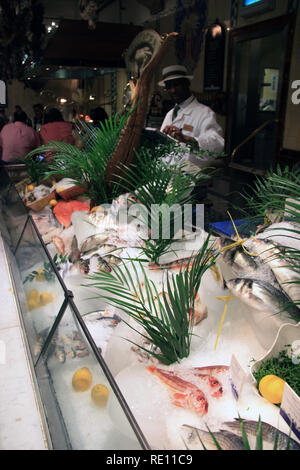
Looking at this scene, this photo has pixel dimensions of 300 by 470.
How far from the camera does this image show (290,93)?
4945 mm

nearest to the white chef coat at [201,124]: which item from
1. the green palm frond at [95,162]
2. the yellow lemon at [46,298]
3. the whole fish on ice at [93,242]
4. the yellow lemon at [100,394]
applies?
the green palm frond at [95,162]

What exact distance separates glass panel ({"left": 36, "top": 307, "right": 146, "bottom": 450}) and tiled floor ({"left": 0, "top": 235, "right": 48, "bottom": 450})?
52mm

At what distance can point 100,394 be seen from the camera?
3.13ft

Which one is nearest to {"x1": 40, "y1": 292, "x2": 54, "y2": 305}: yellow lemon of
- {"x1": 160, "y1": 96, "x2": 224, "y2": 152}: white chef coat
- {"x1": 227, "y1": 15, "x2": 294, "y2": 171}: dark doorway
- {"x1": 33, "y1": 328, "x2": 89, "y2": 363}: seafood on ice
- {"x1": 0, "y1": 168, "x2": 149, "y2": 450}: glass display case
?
{"x1": 0, "y1": 168, "x2": 149, "y2": 450}: glass display case

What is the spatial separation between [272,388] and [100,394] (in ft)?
1.39

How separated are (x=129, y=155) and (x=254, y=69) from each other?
15.8 feet

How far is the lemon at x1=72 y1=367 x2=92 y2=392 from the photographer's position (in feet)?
3.46

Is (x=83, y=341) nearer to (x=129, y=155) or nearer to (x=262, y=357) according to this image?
(x=262, y=357)

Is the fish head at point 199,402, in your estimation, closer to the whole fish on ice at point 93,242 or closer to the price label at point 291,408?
the price label at point 291,408

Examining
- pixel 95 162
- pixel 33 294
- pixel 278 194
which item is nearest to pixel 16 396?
pixel 33 294

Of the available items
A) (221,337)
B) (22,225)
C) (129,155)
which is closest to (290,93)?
(129,155)

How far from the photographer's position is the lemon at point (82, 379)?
3.46 ft

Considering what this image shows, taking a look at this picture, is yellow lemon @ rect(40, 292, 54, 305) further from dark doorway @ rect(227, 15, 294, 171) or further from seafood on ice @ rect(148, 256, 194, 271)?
dark doorway @ rect(227, 15, 294, 171)

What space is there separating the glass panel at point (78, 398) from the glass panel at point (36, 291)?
0.13 m
